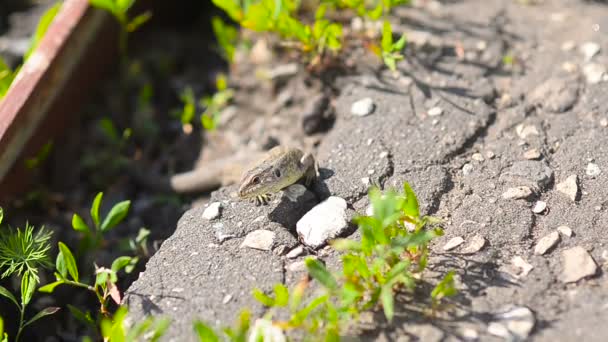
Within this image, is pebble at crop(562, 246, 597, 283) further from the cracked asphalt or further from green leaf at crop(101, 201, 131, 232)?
green leaf at crop(101, 201, 131, 232)

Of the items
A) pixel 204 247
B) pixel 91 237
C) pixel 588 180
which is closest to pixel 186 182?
pixel 91 237

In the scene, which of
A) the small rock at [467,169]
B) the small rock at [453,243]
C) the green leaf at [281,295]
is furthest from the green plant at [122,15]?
the small rock at [453,243]

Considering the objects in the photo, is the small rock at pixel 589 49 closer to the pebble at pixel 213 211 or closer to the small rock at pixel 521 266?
the small rock at pixel 521 266

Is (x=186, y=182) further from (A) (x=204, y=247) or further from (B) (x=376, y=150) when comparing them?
(B) (x=376, y=150)

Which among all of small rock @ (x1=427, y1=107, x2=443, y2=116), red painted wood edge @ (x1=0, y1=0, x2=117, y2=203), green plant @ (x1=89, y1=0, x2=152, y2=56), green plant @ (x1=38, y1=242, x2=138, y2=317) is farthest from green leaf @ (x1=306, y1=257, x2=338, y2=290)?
green plant @ (x1=89, y1=0, x2=152, y2=56)

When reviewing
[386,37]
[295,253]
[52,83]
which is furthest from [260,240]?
[52,83]

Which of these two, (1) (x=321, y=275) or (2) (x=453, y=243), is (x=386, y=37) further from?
(1) (x=321, y=275)

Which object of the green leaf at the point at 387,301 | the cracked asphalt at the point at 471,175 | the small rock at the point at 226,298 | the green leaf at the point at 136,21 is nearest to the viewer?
the green leaf at the point at 387,301
